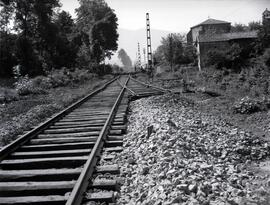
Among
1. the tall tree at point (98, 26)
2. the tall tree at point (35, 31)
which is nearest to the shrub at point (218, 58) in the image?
the tall tree at point (35, 31)

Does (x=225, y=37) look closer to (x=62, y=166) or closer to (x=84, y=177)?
(x=62, y=166)

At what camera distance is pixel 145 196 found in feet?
12.5

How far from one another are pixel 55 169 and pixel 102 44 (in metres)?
59.7

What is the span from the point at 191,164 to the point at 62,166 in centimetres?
217

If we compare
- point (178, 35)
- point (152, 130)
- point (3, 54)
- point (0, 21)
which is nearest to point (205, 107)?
point (152, 130)

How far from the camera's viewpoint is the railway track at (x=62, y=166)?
3725 millimetres

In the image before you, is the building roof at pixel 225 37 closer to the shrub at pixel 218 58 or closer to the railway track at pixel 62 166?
the shrub at pixel 218 58

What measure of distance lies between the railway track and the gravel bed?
0.98 ft

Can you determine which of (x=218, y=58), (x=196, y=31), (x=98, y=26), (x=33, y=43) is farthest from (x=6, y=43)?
(x=196, y=31)

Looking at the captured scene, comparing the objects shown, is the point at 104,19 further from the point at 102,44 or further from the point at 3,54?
the point at 3,54

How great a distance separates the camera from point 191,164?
443 cm

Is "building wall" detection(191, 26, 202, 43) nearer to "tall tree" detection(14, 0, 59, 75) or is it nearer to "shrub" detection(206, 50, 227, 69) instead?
"shrub" detection(206, 50, 227, 69)

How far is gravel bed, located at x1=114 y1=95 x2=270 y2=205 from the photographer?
3.59 metres

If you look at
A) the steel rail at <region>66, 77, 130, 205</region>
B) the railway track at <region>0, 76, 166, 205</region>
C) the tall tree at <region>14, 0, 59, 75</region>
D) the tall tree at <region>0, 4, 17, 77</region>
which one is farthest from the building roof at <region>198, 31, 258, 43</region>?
the steel rail at <region>66, 77, 130, 205</region>
